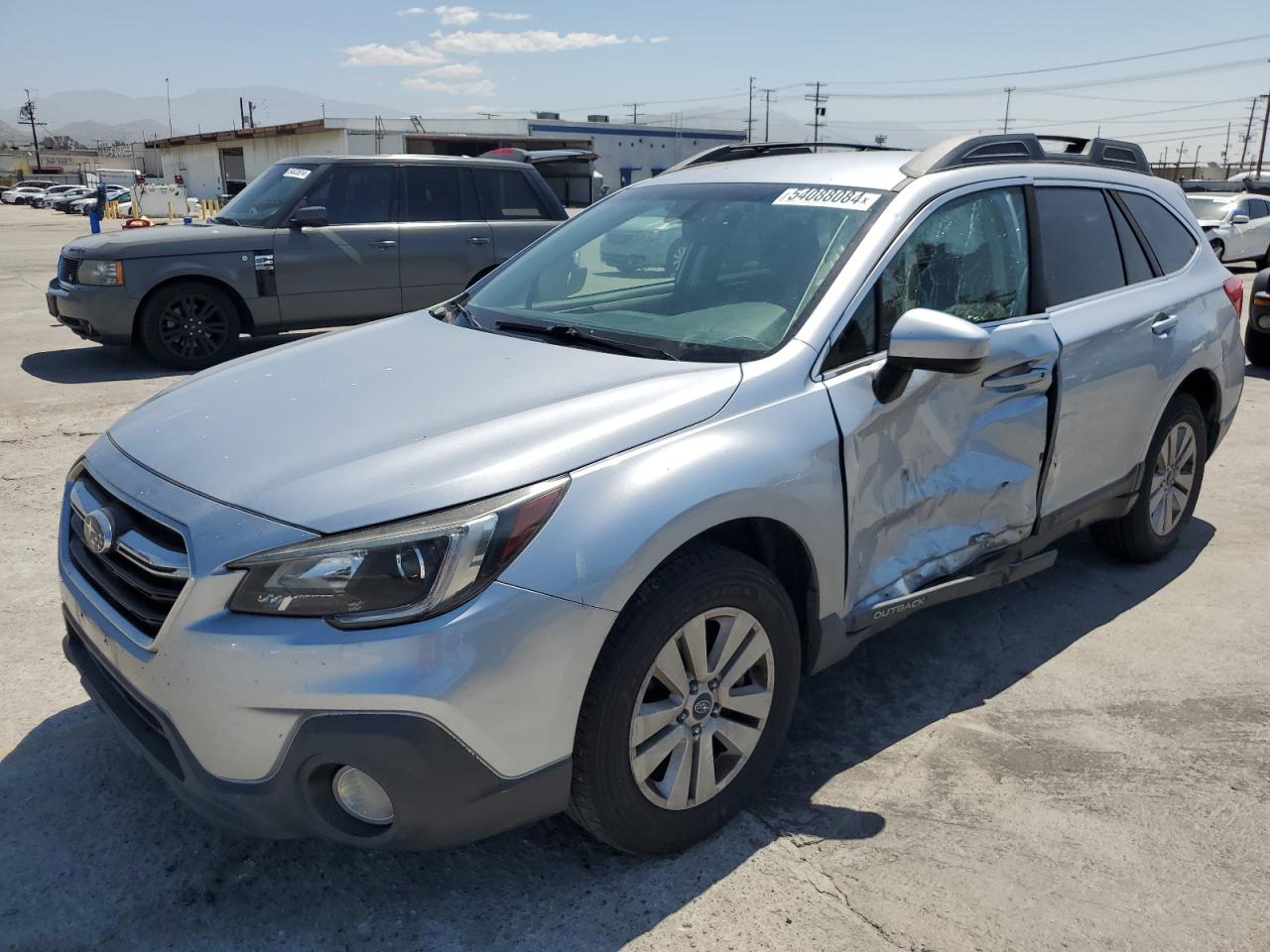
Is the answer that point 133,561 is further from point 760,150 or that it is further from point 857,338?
point 760,150

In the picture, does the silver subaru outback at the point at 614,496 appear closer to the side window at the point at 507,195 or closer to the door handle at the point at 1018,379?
the door handle at the point at 1018,379

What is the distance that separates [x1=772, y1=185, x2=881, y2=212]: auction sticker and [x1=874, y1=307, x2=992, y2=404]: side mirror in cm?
57

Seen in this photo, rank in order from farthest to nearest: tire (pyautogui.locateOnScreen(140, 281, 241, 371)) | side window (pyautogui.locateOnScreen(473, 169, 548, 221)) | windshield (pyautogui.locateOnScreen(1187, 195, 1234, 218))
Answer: windshield (pyautogui.locateOnScreen(1187, 195, 1234, 218))
side window (pyautogui.locateOnScreen(473, 169, 548, 221))
tire (pyautogui.locateOnScreen(140, 281, 241, 371))

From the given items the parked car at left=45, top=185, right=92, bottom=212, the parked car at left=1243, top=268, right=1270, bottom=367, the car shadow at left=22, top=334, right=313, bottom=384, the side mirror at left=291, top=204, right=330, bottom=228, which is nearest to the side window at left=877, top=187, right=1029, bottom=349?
the car shadow at left=22, top=334, right=313, bottom=384

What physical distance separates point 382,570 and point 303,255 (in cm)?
764

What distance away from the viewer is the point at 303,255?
9.05 m

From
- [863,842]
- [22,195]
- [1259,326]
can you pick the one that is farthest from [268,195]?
[22,195]

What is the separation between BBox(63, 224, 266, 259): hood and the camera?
28.1ft

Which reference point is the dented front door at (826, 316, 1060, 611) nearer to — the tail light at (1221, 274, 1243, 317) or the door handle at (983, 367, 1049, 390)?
the door handle at (983, 367, 1049, 390)

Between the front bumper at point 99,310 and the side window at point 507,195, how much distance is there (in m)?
3.37

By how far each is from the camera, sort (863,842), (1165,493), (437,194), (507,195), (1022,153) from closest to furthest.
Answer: (863,842) → (1022,153) → (1165,493) → (437,194) → (507,195)

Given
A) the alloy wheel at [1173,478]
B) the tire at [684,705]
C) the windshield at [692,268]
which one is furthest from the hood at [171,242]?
the tire at [684,705]

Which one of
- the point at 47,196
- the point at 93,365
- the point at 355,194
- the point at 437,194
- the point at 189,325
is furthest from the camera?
the point at 47,196

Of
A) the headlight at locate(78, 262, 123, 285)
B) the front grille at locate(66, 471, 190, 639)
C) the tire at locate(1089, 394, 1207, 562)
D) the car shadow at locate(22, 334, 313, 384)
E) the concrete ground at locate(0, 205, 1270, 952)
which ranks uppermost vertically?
the headlight at locate(78, 262, 123, 285)
